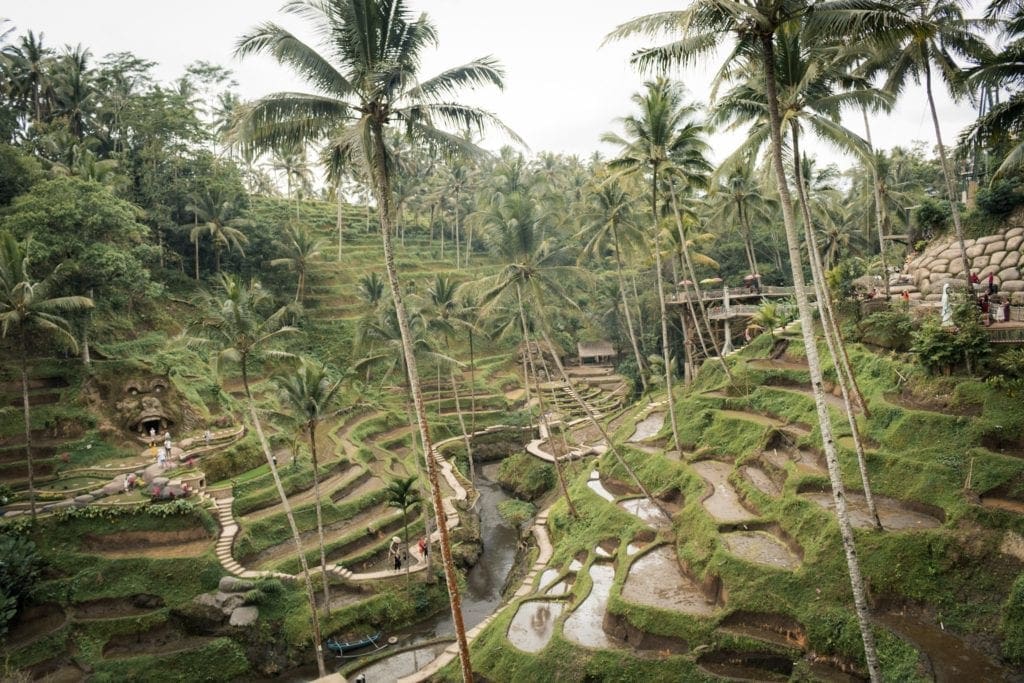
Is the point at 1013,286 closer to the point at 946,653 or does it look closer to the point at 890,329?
the point at 890,329

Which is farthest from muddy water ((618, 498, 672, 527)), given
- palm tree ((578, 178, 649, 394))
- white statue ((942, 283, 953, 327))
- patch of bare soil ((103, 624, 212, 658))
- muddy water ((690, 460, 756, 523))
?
patch of bare soil ((103, 624, 212, 658))

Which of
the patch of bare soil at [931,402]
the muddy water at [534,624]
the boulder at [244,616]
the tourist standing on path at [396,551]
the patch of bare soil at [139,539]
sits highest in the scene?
the patch of bare soil at [931,402]

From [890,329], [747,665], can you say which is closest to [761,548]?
[747,665]

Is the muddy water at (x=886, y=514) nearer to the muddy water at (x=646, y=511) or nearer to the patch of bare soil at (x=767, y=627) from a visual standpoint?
the patch of bare soil at (x=767, y=627)

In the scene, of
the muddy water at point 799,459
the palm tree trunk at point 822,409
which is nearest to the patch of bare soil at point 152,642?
the palm tree trunk at point 822,409

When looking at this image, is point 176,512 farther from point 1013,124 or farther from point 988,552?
point 1013,124

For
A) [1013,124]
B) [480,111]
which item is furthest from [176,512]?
[1013,124]
